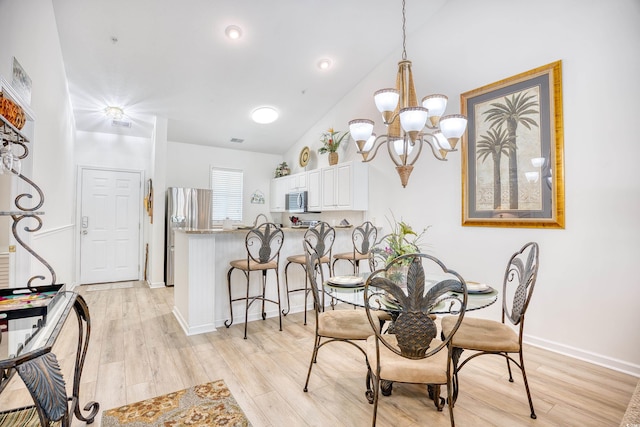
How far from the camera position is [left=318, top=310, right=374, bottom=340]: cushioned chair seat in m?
2.09

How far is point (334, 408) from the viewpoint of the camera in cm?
204

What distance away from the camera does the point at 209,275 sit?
335 cm

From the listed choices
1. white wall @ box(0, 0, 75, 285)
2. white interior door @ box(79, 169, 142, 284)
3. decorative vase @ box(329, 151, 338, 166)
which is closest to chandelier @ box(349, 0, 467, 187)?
decorative vase @ box(329, 151, 338, 166)

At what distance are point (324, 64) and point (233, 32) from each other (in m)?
1.34

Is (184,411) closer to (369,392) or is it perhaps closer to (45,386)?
(369,392)

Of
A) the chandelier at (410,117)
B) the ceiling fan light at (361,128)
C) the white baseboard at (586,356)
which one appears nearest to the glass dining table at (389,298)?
the chandelier at (410,117)

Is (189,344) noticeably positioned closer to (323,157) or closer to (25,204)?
(25,204)

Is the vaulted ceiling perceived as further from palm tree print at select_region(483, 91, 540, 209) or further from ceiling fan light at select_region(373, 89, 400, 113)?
ceiling fan light at select_region(373, 89, 400, 113)

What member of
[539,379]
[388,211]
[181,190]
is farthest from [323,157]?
[539,379]

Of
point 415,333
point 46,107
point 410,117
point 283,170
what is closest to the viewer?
point 415,333

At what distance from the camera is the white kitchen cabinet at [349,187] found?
487 cm

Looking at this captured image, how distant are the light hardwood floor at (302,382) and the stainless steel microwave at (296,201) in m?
2.88

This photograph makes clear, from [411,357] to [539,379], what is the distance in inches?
59.9

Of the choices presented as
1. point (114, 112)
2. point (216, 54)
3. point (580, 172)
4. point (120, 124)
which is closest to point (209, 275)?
point (216, 54)
